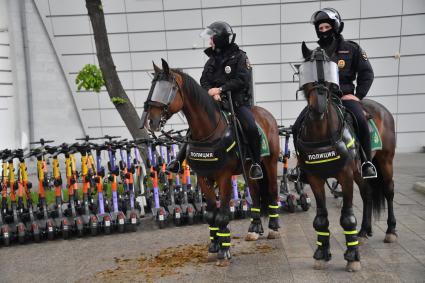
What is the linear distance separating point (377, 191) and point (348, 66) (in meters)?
1.98

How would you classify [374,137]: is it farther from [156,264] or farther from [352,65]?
[156,264]

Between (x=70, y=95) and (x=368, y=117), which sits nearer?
(x=368, y=117)

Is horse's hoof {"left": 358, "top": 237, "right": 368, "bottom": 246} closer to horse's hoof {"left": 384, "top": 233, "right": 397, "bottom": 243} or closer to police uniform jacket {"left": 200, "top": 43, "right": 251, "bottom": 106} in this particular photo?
horse's hoof {"left": 384, "top": 233, "right": 397, "bottom": 243}

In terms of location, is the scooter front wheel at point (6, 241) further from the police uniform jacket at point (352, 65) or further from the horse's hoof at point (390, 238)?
the horse's hoof at point (390, 238)

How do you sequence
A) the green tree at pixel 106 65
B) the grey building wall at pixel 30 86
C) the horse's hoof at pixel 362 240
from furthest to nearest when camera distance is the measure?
the grey building wall at pixel 30 86 → the green tree at pixel 106 65 → the horse's hoof at pixel 362 240

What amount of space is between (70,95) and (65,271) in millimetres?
10189

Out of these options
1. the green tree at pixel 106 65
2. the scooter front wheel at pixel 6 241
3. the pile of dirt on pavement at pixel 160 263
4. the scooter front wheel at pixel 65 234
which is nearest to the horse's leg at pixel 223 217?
the pile of dirt on pavement at pixel 160 263

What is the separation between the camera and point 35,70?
1369 cm

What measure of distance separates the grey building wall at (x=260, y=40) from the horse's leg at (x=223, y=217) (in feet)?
31.2

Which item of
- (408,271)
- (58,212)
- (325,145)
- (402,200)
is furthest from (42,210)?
(402,200)

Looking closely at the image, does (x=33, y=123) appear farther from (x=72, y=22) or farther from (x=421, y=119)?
(x=421, y=119)

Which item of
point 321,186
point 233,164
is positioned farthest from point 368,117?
point 233,164

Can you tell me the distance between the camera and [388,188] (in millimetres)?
5539

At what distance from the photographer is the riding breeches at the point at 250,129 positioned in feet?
17.0
